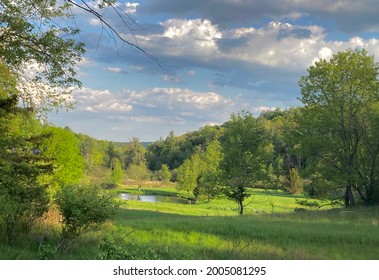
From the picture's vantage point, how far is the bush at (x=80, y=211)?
378 inches

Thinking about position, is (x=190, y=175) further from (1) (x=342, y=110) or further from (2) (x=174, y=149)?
(2) (x=174, y=149)

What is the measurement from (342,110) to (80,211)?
27644mm

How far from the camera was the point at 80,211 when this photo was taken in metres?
9.48

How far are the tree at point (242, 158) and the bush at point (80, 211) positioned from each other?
2424 centimetres

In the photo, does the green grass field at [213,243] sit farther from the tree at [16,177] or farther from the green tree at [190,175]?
the green tree at [190,175]

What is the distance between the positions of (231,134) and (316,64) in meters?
9.55

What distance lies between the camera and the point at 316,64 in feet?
107

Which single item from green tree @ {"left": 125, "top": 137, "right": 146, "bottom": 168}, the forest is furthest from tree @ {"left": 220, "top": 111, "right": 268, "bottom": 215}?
green tree @ {"left": 125, "top": 137, "right": 146, "bottom": 168}

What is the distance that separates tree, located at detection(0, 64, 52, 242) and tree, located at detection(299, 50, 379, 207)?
2402 cm

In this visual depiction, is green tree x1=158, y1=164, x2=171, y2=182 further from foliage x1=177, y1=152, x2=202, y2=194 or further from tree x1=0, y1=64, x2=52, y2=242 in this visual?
tree x1=0, y1=64, x2=52, y2=242

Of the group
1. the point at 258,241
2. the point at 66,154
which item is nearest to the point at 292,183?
the point at 66,154

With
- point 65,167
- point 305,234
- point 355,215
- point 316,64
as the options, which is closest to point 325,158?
point 316,64

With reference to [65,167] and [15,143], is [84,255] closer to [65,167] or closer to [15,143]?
[15,143]

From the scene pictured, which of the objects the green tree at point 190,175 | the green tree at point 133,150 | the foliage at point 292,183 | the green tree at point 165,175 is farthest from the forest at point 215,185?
the green tree at point 133,150
